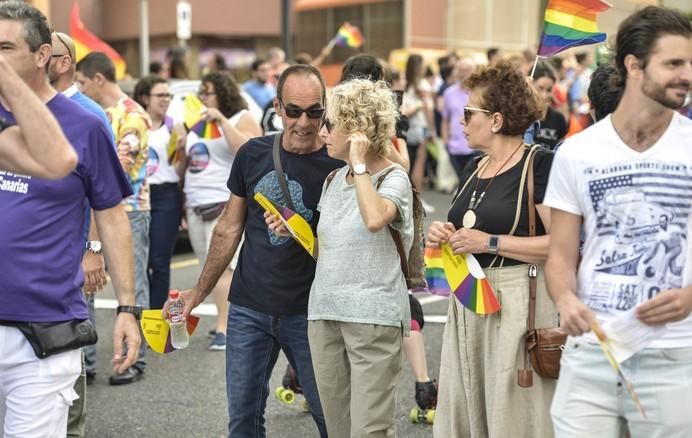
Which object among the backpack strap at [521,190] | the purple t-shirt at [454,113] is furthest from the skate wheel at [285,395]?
the purple t-shirt at [454,113]

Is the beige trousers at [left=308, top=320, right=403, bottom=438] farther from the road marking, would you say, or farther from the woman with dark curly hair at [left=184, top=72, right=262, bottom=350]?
the road marking

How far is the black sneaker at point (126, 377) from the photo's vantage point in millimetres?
7328

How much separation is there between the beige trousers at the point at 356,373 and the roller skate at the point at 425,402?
172 cm

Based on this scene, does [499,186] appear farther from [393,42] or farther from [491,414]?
[393,42]

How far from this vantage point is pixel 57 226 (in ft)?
12.6

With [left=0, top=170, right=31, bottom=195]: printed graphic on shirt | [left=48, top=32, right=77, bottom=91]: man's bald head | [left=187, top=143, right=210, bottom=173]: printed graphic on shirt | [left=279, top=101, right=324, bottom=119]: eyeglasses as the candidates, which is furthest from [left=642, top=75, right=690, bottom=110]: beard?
[left=187, top=143, right=210, bottom=173]: printed graphic on shirt

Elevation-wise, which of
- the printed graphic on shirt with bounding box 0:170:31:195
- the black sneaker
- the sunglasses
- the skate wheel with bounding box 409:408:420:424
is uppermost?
the sunglasses

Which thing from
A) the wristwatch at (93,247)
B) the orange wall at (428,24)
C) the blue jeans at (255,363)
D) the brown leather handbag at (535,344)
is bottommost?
the blue jeans at (255,363)

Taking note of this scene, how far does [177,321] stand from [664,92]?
2.34 meters

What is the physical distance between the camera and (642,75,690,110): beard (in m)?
3.41

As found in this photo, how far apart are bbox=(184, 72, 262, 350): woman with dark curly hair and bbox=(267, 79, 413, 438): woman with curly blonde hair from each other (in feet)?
11.5

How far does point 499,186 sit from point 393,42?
27.4 metres

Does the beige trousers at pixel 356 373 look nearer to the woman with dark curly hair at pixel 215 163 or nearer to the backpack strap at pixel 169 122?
the woman with dark curly hair at pixel 215 163

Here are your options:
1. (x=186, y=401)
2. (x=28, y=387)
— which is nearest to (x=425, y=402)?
(x=186, y=401)
